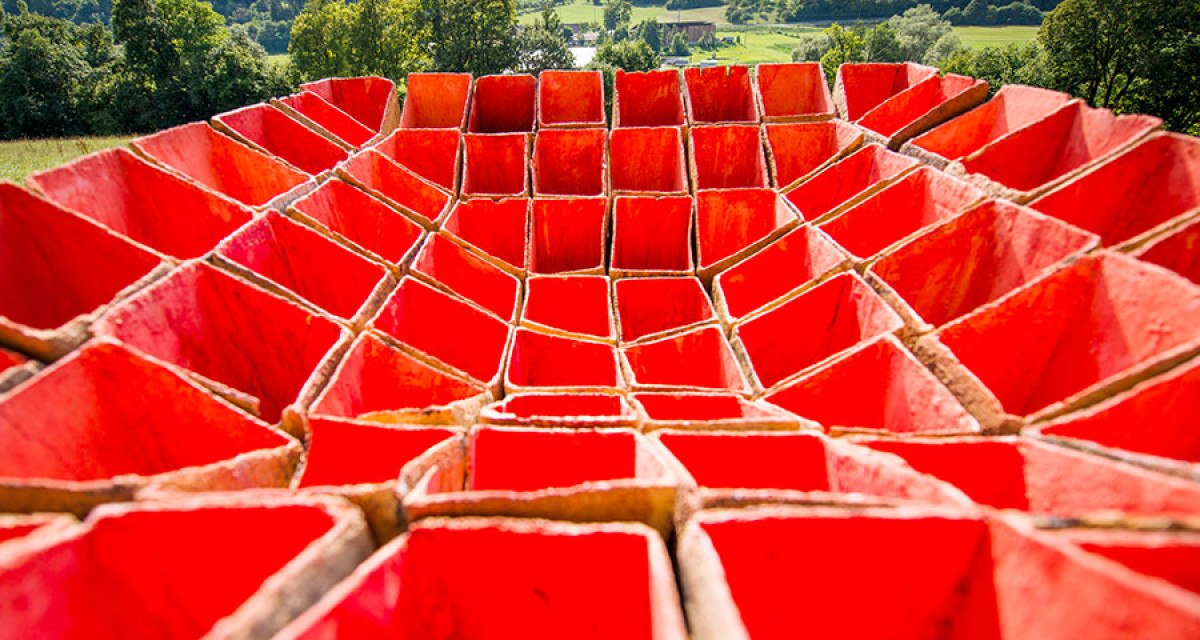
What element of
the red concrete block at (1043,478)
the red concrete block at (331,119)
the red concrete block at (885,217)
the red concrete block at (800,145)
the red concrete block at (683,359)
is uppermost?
the red concrete block at (331,119)

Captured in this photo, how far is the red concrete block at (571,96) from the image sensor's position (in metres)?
10.9

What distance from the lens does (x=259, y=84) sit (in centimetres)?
2295

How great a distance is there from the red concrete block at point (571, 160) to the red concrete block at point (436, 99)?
2073 millimetres

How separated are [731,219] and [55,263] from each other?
7.11 meters

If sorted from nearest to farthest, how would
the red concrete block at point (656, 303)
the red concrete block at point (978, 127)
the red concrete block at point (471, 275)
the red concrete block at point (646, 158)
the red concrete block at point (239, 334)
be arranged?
the red concrete block at point (239, 334) < the red concrete block at point (471, 275) < the red concrete block at point (656, 303) < the red concrete block at point (978, 127) < the red concrete block at point (646, 158)

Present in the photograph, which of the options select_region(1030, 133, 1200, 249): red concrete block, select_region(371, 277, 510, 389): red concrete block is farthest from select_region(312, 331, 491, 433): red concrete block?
select_region(1030, 133, 1200, 249): red concrete block

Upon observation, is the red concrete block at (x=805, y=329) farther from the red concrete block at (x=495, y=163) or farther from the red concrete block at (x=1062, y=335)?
the red concrete block at (x=495, y=163)

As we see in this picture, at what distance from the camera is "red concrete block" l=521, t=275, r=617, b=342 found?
688 cm

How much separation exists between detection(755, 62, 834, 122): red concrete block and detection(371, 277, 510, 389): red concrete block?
22.5 ft

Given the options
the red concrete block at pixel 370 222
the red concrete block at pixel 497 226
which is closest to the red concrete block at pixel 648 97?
the red concrete block at pixel 497 226

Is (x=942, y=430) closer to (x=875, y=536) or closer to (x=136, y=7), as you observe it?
(x=875, y=536)

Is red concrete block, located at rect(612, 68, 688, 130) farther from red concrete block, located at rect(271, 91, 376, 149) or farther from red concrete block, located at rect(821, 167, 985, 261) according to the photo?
red concrete block, located at rect(821, 167, 985, 261)

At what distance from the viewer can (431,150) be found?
9.55m

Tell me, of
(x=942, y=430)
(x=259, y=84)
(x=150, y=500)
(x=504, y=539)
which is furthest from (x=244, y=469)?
(x=259, y=84)
